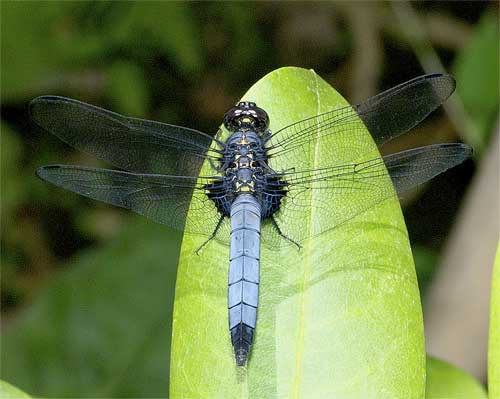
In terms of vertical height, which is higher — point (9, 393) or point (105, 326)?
point (105, 326)

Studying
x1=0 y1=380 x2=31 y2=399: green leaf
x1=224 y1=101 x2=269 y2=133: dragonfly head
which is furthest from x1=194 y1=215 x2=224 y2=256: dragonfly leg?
x1=0 y1=380 x2=31 y2=399: green leaf

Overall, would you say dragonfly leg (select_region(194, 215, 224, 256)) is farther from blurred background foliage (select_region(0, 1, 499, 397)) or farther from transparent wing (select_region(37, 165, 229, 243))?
blurred background foliage (select_region(0, 1, 499, 397))

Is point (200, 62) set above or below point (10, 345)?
above

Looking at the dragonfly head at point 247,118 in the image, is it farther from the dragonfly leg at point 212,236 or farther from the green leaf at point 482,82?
the green leaf at point 482,82

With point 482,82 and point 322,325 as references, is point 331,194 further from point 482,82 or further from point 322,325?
point 482,82

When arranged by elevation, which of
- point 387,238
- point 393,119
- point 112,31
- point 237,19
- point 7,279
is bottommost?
point 387,238

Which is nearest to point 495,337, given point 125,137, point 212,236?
point 212,236

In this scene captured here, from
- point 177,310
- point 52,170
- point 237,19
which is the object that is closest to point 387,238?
point 177,310

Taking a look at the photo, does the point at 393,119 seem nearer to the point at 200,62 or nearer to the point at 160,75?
the point at 200,62
